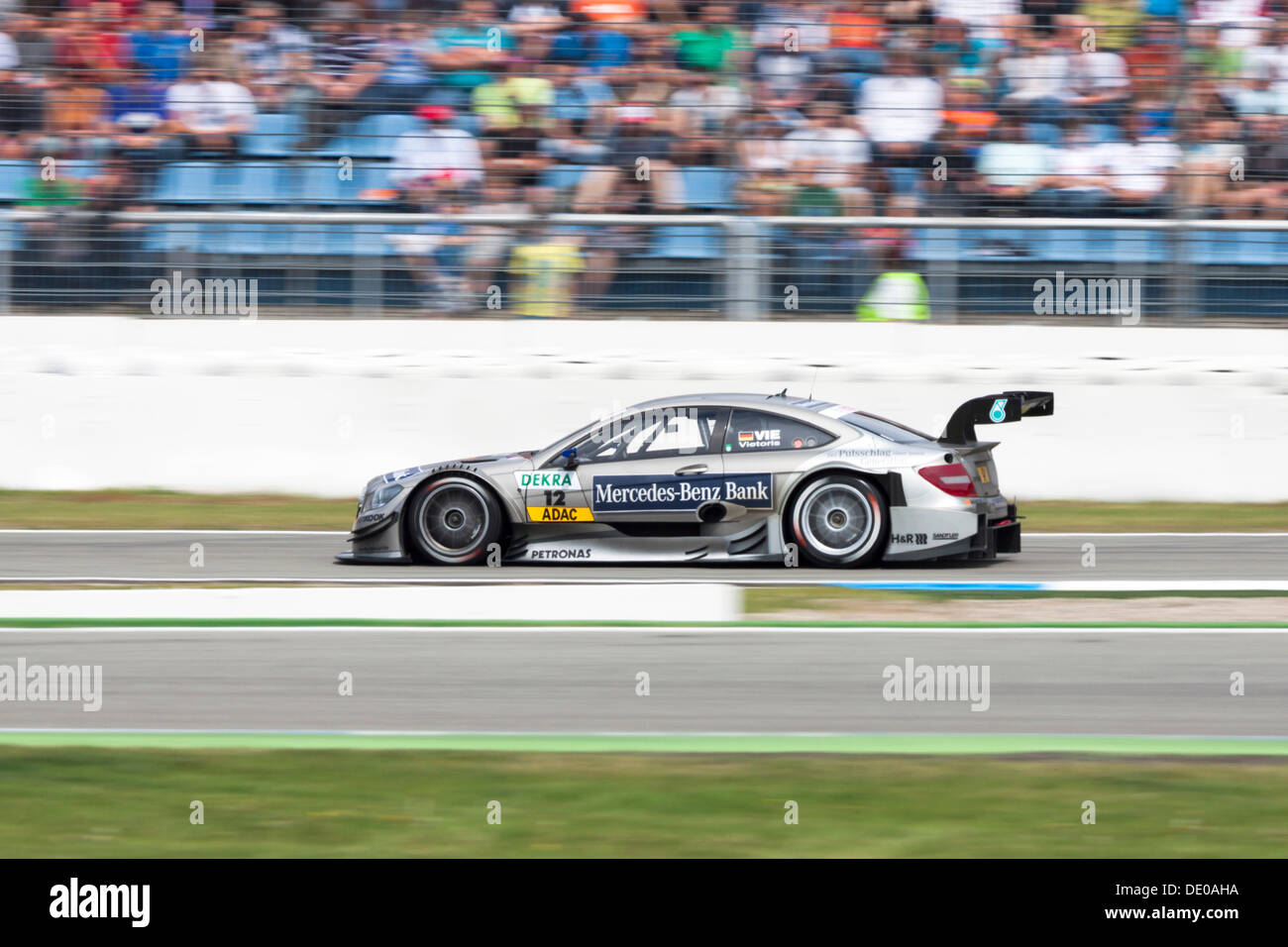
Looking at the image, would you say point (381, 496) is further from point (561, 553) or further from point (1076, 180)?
point (1076, 180)

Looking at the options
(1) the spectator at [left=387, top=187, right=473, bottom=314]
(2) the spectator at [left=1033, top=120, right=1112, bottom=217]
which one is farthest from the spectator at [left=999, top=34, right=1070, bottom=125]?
(1) the spectator at [left=387, top=187, right=473, bottom=314]

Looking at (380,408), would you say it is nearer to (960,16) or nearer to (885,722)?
(960,16)

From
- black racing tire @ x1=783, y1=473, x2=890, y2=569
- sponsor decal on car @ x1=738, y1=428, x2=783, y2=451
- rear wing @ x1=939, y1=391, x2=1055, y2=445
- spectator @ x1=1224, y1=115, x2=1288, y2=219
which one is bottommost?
black racing tire @ x1=783, y1=473, x2=890, y2=569

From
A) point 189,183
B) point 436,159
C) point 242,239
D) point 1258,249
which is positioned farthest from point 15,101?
point 1258,249

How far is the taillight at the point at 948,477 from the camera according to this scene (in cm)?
970

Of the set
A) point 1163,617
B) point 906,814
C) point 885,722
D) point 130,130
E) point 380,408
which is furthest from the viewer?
point 130,130

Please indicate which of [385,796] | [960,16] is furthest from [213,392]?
[385,796]

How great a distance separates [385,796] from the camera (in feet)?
16.4

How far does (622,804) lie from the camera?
494 centimetres

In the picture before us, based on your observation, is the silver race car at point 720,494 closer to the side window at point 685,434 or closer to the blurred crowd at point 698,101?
the side window at point 685,434

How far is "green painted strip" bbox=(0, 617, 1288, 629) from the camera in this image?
798 centimetres

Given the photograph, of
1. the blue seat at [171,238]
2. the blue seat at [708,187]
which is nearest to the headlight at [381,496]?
the blue seat at [171,238]

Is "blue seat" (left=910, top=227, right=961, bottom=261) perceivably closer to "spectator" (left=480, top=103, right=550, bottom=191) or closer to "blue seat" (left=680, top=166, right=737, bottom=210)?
"blue seat" (left=680, top=166, right=737, bottom=210)

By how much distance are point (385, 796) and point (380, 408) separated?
9514 mm
